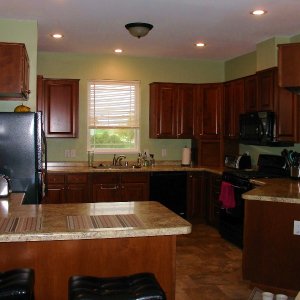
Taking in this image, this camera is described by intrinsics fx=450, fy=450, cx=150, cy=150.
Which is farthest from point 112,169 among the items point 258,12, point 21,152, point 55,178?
point 258,12

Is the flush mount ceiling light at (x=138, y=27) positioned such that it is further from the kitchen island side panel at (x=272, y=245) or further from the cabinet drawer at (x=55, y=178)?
the cabinet drawer at (x=55, y=178)

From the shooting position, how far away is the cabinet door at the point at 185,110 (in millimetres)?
6820

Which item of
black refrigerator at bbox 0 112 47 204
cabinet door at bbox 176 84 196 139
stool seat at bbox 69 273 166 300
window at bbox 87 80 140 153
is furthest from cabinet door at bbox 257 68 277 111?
stool seat at bbox 69 273 166 300

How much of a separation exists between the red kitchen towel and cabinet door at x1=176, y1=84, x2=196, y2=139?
1.46 m

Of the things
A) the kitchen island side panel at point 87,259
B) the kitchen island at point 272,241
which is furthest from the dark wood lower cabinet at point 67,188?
the kitchen island side panel at point 87,259

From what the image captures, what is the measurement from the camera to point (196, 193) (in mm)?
6703

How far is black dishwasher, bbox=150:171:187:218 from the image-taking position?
21.2ft

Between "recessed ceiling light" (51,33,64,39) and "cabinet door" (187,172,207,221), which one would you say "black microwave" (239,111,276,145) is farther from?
"recessed ceiling light" (51,33,64,39)

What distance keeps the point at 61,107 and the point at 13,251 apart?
408 cm

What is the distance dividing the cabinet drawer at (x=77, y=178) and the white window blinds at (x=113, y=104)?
968 mm

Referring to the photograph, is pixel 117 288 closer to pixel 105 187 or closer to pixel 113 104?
pixel 105 187

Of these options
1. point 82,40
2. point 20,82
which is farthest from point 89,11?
point 82,40

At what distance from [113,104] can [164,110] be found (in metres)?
0.80

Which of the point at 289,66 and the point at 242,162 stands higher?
the point at 289,66
